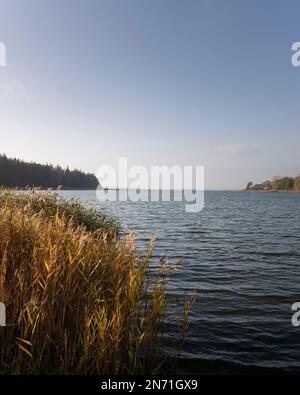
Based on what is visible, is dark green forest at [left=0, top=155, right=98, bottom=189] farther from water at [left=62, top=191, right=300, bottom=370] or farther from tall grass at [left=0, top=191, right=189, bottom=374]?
tall grass at [left=0, top=191, right=189, bottom=374]

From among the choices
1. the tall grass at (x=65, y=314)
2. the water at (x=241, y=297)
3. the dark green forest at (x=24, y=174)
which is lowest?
the water at (x=241, y=297)

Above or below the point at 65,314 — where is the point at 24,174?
above

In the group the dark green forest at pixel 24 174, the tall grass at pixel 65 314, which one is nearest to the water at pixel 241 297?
the tall grass at pixel 65 314

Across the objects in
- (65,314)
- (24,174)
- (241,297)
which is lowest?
(241,297)

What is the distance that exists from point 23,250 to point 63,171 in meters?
196

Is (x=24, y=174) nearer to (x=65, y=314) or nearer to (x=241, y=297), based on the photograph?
(x=241, y=297)

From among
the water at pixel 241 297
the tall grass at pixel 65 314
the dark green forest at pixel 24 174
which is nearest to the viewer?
the tall grass at pixel 65 314

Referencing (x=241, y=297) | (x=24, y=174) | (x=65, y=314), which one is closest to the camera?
(x=65, y=314)

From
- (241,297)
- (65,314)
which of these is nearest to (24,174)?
(241,297)

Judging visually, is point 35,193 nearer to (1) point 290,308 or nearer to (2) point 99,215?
(2) point 99,215

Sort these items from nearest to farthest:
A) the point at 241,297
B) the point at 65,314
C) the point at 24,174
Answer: the point at 65,314 → the point at 241,297 → the point at 24,174

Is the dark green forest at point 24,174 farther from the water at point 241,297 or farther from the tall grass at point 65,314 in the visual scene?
the tall grass at point 65,314

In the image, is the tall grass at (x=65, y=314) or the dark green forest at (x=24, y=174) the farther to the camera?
the dark green forest at (x=24, y=174)
